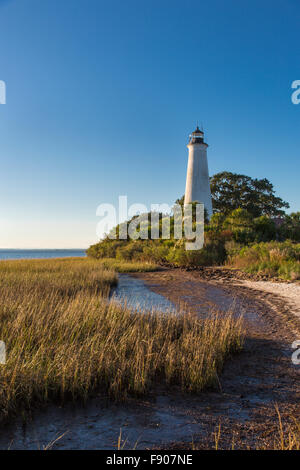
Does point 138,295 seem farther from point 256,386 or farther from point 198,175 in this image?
point 198,175

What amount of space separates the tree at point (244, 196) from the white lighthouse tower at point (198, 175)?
9.89 feet

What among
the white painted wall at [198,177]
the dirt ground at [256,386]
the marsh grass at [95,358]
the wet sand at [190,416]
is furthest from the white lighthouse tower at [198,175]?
the wet sand at [190,416]

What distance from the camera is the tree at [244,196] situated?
32844 millimetres

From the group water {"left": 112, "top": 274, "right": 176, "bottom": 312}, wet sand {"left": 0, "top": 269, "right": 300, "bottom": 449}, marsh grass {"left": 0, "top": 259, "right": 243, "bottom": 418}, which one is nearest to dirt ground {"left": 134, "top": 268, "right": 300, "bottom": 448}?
wet sand {"left": 0, "top": 269, "right": 300, "bottom": 449}

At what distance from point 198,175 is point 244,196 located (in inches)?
211

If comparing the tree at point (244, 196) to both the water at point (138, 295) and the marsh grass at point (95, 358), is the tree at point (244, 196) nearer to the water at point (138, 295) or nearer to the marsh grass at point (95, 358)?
the water at point (138, 295)

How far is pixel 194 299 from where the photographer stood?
10.7m

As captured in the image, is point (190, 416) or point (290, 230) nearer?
point (190, 416)

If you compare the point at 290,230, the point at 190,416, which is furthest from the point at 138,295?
the point at 290,230

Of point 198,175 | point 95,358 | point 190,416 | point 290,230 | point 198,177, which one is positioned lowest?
point 190,416

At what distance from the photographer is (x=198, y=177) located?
31859 mm

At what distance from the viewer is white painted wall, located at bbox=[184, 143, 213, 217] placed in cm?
3133
